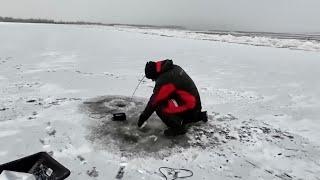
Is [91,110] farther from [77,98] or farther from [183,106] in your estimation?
[183,106]


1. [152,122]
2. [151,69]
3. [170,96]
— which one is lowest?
[152,122]

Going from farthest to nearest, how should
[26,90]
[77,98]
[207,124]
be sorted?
[26,90] < [77,98] < [207,124]

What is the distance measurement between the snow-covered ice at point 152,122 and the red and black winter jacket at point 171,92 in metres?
0.49

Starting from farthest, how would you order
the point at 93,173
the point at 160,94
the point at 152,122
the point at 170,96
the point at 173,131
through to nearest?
the point at 152,122, the point at 173,131, the point at 170,96, the point at 160,94, the point at 93,173

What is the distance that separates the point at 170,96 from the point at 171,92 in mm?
95

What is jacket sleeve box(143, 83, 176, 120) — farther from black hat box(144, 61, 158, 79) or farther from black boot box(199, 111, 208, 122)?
black boot box(199, 111, 208, 122)

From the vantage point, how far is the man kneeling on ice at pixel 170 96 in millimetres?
5590

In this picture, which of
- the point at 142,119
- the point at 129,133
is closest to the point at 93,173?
the point at 129,133

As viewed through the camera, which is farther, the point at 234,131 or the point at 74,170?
the point at 234,131

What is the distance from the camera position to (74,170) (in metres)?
4.59

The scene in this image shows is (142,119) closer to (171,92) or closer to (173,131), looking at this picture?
(173,131)

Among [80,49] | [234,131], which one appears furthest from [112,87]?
[80,49]

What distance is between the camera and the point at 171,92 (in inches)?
221

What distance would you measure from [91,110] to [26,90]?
246cm
